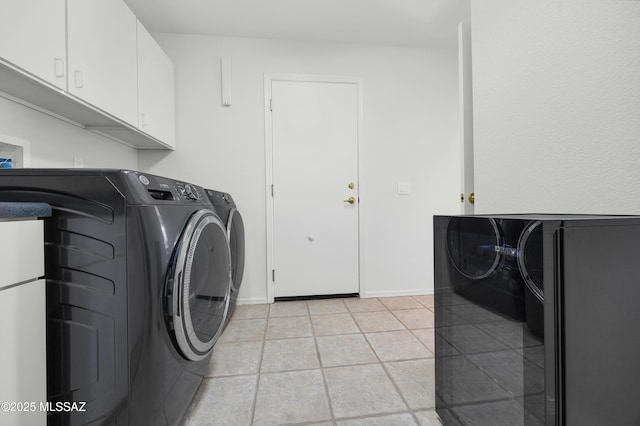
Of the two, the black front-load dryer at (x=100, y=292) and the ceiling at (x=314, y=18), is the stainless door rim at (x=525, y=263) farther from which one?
the ceiling at (x=314, y=18)

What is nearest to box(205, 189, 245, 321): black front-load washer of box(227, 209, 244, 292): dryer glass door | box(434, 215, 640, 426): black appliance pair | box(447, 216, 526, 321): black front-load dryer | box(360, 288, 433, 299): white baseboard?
box(227, 209, 244, 292): dryer glass door

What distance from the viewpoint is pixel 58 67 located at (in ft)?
3.58

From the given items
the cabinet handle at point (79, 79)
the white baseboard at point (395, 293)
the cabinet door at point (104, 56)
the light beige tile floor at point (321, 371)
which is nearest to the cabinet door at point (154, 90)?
the cabinet door at point (104, 56)

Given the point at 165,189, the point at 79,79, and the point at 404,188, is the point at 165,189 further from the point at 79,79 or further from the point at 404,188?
the point at 404,188

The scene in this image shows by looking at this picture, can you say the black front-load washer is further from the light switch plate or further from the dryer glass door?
the light switch plate

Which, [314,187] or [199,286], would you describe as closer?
[199,286]

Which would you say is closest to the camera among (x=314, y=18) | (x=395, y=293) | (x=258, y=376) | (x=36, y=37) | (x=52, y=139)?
(x=36, y=37)

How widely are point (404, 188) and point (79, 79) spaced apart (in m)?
2.37

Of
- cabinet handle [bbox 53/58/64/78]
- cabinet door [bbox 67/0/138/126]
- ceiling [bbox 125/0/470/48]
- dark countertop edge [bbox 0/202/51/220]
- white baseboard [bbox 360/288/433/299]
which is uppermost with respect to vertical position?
ceiling [bbox 125/0/470/48]

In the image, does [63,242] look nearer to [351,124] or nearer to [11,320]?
[11,320]

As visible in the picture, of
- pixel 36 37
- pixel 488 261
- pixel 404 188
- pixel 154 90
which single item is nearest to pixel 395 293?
pixel 404 188

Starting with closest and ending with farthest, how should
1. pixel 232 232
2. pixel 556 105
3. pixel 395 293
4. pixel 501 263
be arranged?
pixel 501 263 → pixel 556 105 → pixel 232 232 → pixel 395 293

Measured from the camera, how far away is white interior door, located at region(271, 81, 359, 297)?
2361 millimetres

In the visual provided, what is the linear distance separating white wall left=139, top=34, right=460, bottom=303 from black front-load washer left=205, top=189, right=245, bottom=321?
34 centimetres
